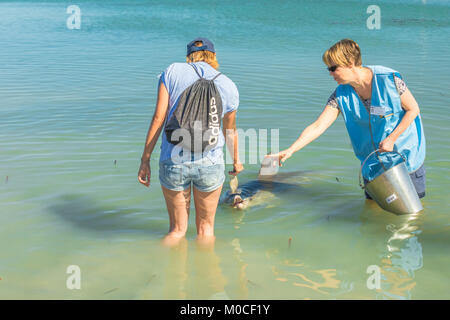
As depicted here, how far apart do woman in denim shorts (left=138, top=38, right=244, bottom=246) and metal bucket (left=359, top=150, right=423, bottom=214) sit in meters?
1.49

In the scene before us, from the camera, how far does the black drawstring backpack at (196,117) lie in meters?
4.04

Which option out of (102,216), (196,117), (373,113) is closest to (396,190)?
(373,113)

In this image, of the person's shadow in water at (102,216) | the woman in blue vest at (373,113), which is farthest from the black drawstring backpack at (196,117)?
the person's shadow in water at (102,216)

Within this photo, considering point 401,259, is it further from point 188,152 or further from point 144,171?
point 144,171

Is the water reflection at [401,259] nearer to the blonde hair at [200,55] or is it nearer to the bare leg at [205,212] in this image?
the bare leg at [205,212]

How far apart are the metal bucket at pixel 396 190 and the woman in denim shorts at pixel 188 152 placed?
1.49m

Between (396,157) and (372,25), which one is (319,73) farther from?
(372,25)

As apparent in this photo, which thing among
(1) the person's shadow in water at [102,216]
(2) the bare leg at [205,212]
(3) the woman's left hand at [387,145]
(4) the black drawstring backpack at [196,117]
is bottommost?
(1) the person's shadow in water at [102,216]


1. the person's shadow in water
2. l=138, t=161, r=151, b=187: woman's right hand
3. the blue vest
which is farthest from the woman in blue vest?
the person's shadow in water

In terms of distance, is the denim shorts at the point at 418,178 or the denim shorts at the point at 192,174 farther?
the denim shorts at the point at 418,178

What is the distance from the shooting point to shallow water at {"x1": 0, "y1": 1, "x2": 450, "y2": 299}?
14.6 ft

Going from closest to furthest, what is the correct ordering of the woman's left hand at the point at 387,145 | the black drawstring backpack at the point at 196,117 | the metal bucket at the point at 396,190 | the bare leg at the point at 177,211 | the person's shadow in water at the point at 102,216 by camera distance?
1. the black drawstring backpack at the point at 196,117
2. the bare leg at the point at 177,211
3. the woman's left hand at the point at 387,145
4. the metal bucket at the point at 396,190
5. the person's shadow in water at the point at 102,216

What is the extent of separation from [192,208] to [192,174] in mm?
1929
